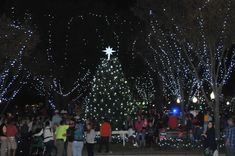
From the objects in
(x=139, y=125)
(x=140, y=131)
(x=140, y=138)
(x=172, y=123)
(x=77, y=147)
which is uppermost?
(x=172, y=123)

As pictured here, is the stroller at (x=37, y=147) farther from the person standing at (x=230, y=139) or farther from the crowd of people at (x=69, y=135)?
the person standing at (x=230, y=139)

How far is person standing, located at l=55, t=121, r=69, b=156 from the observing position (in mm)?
21620

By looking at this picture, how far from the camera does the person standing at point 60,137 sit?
21.6m

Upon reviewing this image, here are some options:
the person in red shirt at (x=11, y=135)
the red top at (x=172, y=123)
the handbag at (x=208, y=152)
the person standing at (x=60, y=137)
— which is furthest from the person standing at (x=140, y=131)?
Answer: the handbag at (x=208, y=152)

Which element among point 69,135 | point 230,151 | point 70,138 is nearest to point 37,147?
point 70,138

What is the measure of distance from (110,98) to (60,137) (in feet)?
34.5

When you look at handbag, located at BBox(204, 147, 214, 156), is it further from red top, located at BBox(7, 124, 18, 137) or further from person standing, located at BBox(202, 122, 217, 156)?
red top, located at BBox(7, 124, 18, 137)

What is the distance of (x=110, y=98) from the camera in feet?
105

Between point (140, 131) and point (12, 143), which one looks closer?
point (12, 143)


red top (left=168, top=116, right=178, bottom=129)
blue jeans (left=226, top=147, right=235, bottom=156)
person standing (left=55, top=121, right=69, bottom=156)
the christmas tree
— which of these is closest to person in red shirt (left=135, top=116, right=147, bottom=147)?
red top (left=168, top=116, right=178, bottom=129)

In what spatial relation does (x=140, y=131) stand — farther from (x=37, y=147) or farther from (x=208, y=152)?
(x=208, y=152)

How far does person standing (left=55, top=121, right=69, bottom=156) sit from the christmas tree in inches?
389

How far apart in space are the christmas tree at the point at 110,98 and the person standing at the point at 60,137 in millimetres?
9887

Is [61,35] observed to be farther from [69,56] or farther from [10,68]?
[10,68]
